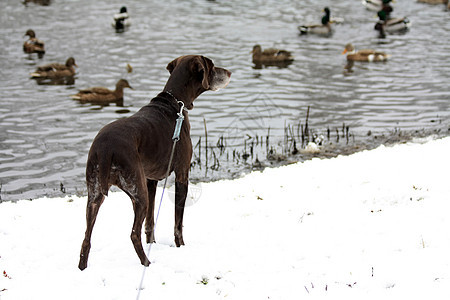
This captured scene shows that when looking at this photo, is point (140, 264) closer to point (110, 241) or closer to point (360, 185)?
point (110, 241)

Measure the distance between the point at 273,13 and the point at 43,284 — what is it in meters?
27.4

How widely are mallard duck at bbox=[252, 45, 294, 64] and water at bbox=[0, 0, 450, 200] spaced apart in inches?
16.3

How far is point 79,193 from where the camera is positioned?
10695 millimetres

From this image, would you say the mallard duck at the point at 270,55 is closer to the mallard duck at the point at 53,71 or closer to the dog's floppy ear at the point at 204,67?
the mallard duck at the point at 53,71

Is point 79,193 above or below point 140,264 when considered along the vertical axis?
below

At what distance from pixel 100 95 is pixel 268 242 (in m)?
11.4

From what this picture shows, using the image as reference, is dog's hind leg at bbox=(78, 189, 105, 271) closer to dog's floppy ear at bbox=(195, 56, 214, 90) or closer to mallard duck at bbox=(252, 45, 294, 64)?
dog's floppy ear at bbox=(195, 56, 214, 90)

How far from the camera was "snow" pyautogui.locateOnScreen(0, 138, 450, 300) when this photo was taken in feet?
18.8

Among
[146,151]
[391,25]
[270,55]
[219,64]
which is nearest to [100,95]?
[219,64]

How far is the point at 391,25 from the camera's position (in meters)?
27.7

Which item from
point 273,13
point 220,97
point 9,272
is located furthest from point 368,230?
point 273,13

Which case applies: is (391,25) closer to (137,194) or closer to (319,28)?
(319,28)

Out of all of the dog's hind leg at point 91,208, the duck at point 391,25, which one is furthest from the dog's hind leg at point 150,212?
the duck at point 391,25

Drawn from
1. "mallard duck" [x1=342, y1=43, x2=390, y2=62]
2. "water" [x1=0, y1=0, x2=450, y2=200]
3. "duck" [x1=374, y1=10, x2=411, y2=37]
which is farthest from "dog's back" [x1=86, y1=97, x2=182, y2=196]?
"duck" [x1=374, y1=10, x2=411, y2=37]
